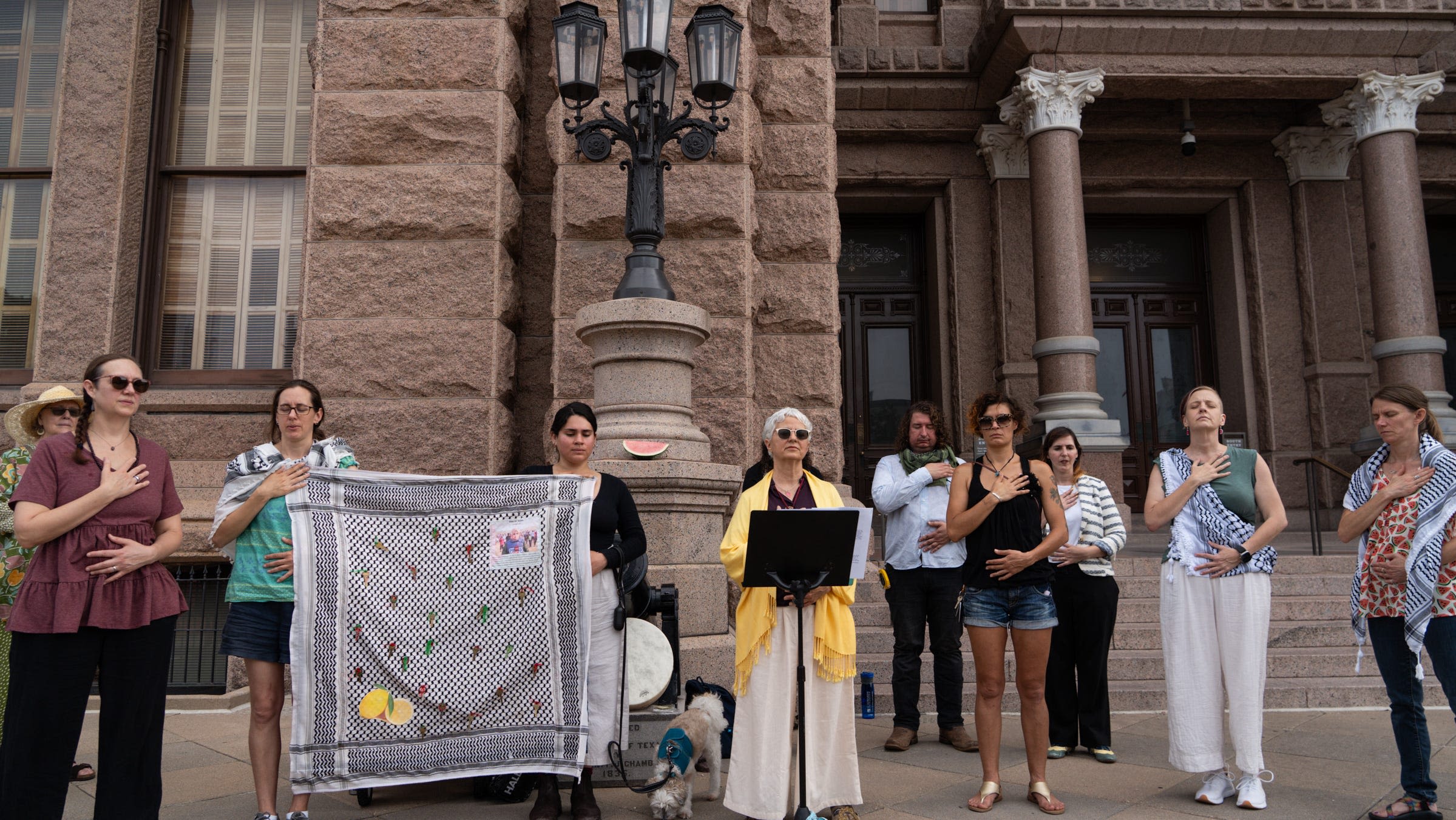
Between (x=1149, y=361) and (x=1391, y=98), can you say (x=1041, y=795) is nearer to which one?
(x=1149, y=361)

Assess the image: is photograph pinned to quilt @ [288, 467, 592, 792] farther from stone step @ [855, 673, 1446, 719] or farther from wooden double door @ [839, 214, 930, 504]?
wooden double door @ [839, 214, 930, 504]

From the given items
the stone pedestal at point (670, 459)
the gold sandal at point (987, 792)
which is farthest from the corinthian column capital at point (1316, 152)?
the gold sandal at point (987, 792)

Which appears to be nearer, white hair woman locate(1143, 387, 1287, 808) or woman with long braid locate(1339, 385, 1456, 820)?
woman with long braid locate(1339, 385, 1456, 820)

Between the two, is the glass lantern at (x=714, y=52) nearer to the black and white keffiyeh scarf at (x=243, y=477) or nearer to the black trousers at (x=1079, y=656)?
the black and white keffiyeh scarf at (x=243, y=477)

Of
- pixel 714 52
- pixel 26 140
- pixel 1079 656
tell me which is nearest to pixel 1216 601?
pixel 1079 656

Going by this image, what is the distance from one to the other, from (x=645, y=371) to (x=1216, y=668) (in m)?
3.53

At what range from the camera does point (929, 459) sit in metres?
6.20

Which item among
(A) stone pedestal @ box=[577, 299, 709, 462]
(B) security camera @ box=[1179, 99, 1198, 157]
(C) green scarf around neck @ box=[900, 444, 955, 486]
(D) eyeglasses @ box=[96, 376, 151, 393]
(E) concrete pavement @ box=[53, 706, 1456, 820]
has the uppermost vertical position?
(B) security camera @ box=[1179, 99, 1198, 157]

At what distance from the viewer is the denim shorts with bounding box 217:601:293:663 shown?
4.27 metres

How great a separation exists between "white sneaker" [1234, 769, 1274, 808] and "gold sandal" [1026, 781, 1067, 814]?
85 centimetres

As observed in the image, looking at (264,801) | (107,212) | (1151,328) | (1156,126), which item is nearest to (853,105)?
(1156,126)

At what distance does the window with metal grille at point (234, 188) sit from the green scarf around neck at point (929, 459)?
18.2ft

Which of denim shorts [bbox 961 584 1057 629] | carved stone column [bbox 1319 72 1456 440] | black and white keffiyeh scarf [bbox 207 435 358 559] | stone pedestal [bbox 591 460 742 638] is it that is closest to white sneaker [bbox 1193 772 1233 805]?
denim shorts [bbox 961 584 1057 629]

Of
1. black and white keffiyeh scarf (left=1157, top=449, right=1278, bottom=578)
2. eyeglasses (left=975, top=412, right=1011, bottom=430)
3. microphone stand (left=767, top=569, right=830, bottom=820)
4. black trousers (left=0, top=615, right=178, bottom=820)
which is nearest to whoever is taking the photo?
black trousers (left=0, top=615, right=178, bottom=820)
